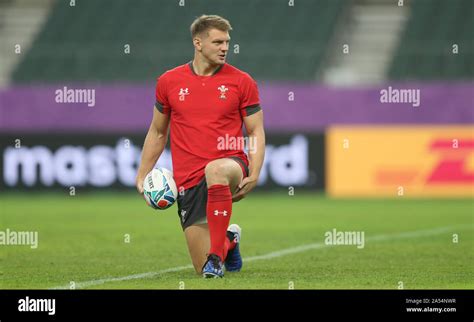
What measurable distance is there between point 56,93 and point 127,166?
6.93ft

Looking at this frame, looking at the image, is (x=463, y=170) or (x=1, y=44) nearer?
(x=463, y=170)

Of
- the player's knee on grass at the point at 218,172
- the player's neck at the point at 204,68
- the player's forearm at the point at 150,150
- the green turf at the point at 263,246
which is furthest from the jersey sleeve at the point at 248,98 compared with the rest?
the green turf at the point at 263,246

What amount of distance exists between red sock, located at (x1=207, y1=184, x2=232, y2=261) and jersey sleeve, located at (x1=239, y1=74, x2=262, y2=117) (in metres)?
0.70

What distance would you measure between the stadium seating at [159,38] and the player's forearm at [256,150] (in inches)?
543

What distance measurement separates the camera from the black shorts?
915cm

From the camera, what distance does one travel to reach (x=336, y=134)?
71.5 ft

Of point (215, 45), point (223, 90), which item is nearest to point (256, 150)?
point (223, 90)

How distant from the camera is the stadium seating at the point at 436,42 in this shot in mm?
22594

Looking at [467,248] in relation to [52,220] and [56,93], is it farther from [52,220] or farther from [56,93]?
[56,93]

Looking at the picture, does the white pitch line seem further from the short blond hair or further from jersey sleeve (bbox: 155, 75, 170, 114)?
the short blond hair

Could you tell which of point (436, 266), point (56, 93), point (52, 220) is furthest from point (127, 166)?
point (436, 266)

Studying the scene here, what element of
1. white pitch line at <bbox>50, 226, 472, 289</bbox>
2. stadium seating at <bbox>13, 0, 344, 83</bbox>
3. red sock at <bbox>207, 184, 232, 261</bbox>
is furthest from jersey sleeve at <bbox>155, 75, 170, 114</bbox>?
stadium seating at <bbox>13, 0, 344, 83</bbox>

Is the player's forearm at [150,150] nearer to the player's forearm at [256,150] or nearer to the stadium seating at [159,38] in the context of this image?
the player's forearm at [256,150]
